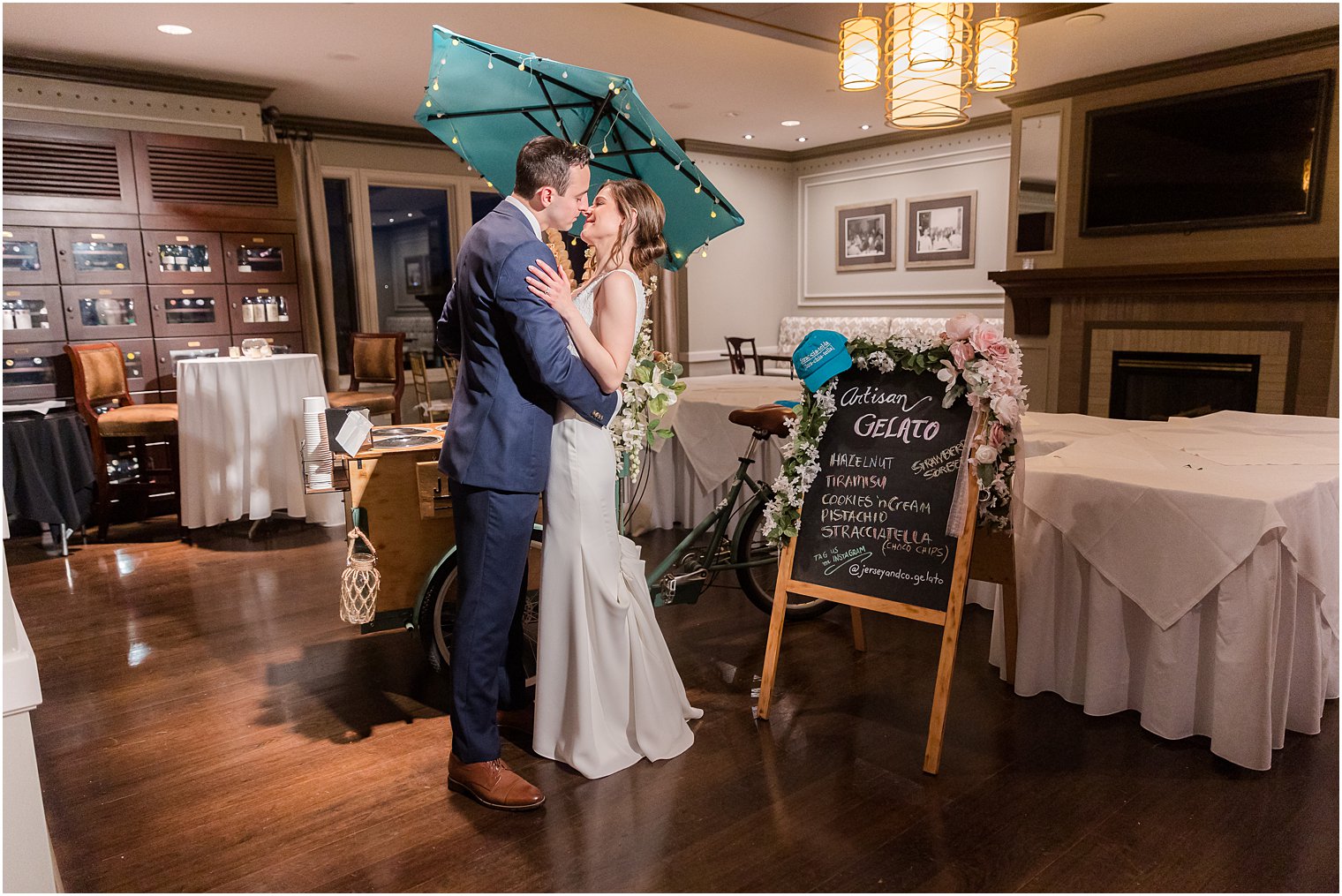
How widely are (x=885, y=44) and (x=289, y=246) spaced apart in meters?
4.77

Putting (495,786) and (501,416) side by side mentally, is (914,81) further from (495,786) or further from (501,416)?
(495,786)

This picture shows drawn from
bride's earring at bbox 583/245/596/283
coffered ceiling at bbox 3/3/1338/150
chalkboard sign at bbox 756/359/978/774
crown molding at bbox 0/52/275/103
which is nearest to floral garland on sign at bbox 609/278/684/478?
bride's earring at bbox 583/245/596/283

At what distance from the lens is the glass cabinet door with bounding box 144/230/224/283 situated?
6.18 meters

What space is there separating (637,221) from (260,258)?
17.5 feet

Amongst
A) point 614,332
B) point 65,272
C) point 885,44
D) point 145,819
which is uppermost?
point 885,44

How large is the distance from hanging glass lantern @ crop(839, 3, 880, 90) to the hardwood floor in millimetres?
2936

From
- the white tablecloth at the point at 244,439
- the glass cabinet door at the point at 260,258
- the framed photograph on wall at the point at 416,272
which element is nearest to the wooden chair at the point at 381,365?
the glass cabinet door at the point at 260,258

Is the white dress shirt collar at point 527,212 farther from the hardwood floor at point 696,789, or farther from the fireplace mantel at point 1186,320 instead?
the fireplace mantel at point 1186,320

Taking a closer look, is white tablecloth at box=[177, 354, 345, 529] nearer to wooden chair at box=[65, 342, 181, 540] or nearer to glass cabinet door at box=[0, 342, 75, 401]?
wooden chair at box=[65, 342, 181, 540]

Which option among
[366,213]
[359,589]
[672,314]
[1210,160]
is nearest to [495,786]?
[359,589]

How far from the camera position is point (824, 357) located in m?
2.71

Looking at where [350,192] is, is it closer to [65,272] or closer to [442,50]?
[65,272]

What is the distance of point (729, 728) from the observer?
2703 mm

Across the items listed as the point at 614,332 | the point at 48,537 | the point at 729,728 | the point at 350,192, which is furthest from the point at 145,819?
the point at 350,192
